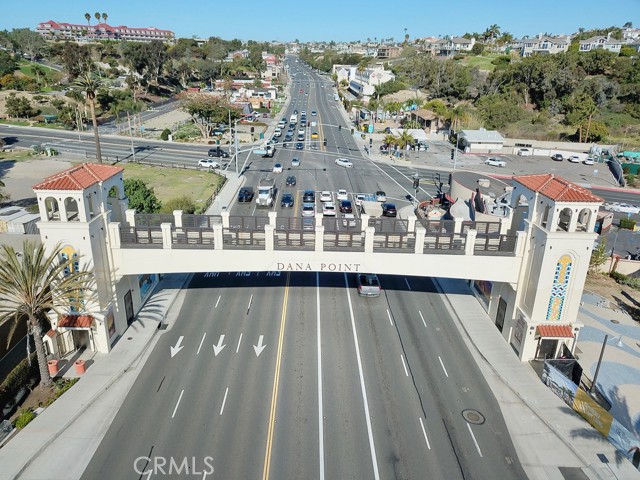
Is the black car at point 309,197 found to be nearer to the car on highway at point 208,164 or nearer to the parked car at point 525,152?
the car on highway at point 208,164

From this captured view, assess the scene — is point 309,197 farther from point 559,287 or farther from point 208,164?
point 559,287

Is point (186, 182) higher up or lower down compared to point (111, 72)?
lower down

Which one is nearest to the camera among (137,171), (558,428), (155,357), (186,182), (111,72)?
(558,428)

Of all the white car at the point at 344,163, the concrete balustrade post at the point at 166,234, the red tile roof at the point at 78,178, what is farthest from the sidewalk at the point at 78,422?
the white car at the point at 344,163

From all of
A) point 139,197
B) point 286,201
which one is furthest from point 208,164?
point 139,197

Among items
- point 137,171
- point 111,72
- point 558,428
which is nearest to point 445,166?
point 137,171

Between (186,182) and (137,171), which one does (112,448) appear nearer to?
(186,182)

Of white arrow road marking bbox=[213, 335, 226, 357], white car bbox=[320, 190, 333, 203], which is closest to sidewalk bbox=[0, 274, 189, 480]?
white arrow road marking bbox=[213, 335, 226, 357]
